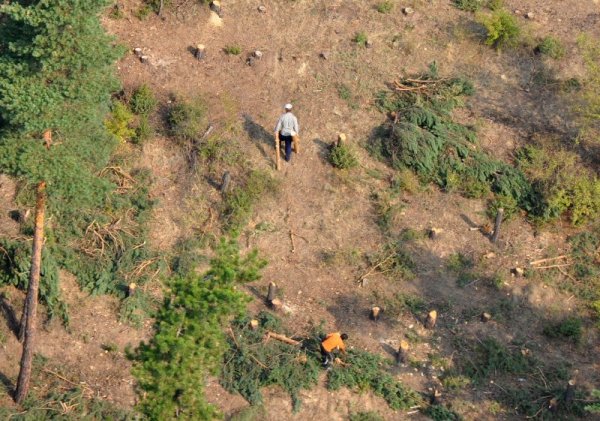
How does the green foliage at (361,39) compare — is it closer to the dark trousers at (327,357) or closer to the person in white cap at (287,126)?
the person in white cap at (287,126)

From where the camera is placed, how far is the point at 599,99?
22.6 metres

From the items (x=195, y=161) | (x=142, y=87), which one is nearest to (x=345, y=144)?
(x=195, y=161)

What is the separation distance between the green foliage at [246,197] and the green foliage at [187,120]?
186 cm

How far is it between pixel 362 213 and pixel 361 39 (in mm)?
5650

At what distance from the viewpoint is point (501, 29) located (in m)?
25.0

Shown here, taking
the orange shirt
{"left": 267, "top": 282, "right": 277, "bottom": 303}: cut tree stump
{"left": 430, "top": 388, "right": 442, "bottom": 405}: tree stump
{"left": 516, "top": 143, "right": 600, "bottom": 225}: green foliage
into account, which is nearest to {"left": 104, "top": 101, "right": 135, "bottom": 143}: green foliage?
{"left": 267, "top": 282, "right": 277, "bottom": 303}: cut tree stump

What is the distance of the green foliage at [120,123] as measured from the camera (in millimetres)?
22297

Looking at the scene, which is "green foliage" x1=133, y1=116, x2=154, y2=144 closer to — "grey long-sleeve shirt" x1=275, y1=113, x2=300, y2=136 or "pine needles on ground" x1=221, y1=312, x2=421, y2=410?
"grey long-sleeve shirt" x1=275, y1=113, x2=300, y2=136

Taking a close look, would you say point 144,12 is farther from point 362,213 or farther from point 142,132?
point 362,213

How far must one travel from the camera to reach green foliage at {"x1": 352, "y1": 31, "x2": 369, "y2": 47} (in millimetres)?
25094

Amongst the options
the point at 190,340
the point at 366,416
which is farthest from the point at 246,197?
the point at 190,340

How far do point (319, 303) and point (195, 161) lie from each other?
4.95 meters

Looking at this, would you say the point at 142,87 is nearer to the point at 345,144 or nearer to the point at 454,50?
the point at 345,144

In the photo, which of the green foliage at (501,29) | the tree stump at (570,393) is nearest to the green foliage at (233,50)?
the green foliage at (501,29)
